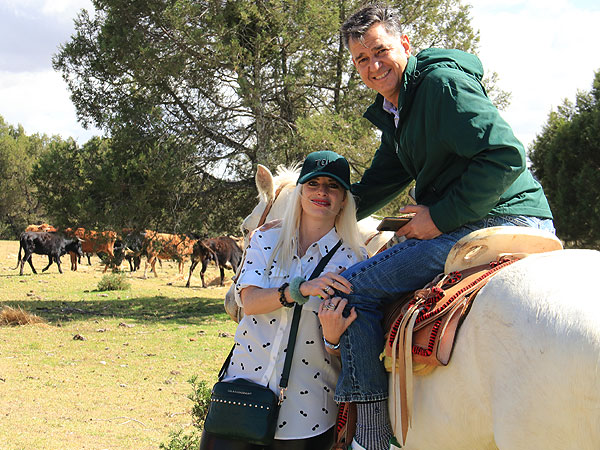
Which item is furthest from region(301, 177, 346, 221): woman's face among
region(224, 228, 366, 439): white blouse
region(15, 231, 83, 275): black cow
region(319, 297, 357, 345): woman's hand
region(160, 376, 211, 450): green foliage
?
region(15, 231, 83, 275): black cow

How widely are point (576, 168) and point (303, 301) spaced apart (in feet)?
62.6

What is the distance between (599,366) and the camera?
56.7 inches

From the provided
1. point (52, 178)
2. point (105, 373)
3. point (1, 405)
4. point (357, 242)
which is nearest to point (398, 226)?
point (357, 242)

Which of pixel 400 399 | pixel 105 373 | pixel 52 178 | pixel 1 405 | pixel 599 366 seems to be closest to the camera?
pixel 599 366

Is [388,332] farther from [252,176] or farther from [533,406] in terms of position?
[252,176]

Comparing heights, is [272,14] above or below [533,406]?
above

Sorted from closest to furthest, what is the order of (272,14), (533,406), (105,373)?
(533,406), (105,373), (272,14)

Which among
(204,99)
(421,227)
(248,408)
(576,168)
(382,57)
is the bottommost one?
(248,408)

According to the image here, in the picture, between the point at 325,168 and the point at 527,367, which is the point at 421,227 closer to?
the point at 325,168

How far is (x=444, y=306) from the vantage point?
6.27ft

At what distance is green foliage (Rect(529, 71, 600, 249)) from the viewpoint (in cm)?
1714

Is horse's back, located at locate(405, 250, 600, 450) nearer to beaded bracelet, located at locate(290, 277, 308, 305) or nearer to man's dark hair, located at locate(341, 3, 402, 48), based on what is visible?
beaded bracelet, located at locate(290, 277, 308, 305)

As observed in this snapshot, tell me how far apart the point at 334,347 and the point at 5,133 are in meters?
48.0

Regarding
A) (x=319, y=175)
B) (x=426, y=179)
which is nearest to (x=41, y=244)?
(x=319, y=175)
